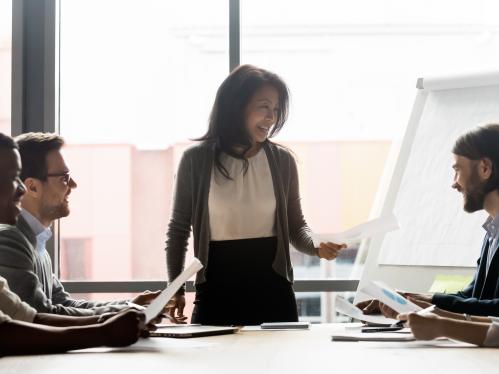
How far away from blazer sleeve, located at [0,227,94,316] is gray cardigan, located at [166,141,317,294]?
1.97 ft

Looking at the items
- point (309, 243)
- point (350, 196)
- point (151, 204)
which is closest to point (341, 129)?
point (350, 196)

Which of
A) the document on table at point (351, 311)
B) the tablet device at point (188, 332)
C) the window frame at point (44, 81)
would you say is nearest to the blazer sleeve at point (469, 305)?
the document on table at point (351, 311)

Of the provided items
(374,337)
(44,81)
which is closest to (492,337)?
(374,337)

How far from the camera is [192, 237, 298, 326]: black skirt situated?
277 centimetres

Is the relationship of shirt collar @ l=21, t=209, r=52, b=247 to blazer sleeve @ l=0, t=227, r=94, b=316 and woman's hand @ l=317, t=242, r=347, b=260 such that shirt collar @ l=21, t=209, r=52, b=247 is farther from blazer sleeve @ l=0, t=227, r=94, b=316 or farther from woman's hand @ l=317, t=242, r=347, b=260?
woman's hand @ l=317, t=242, r=347, b=260

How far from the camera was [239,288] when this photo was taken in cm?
278

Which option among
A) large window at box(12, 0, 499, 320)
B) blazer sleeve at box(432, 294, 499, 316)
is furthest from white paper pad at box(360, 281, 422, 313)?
large window at box(12, 0, 499, 320)

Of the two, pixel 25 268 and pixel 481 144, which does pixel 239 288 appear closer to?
pixel 25 268

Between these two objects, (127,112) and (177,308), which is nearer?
(177,308)

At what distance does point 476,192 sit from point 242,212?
793mm

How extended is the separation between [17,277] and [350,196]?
2.33m

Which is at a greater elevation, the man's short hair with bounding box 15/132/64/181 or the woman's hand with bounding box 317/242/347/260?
the man's short hair with bounding box 15/132/64/181

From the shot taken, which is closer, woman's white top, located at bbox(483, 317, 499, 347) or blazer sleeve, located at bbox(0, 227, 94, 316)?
woman's white top, located at bbox(483, 317, 499, 347)

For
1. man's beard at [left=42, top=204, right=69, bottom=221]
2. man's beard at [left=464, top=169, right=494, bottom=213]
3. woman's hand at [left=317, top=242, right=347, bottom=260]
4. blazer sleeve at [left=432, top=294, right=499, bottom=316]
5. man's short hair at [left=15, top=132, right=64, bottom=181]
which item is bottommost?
blazer sleeve at [left=432, top=294, right=499, bottom=316]
